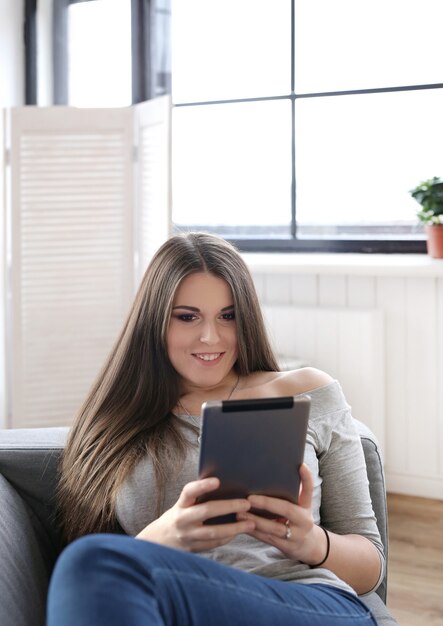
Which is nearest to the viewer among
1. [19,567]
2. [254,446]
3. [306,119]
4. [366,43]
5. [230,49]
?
[254,446]

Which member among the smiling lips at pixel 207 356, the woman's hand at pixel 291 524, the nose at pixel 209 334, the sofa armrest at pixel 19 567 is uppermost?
the nose at pixel 209 334

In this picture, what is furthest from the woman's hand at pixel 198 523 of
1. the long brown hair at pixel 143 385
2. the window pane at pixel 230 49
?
the window pane at pixel 230 49

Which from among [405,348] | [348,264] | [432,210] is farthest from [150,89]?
[405,348]

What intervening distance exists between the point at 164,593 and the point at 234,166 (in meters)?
2.65

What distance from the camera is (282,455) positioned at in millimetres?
1206

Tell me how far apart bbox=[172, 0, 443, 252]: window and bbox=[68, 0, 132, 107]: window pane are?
225 millimetres

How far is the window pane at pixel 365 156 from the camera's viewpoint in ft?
10.4

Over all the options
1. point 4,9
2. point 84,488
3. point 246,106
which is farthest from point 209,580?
point 4,9

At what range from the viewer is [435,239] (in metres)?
3.02

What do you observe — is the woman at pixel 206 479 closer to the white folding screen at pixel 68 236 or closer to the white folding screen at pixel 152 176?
the white folding screen at pixel 152 176

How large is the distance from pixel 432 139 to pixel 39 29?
1727 mm

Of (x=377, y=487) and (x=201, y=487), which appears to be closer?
(x=201, y=487)

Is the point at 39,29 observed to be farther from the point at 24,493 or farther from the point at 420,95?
the point at 24,493

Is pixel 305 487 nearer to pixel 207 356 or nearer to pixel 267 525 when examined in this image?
pixel 267 525
